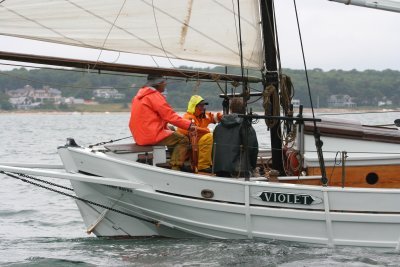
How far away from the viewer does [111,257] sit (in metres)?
13.0

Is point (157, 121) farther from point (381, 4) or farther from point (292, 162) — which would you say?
point (381, 4)

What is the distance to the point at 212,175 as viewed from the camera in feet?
43.3

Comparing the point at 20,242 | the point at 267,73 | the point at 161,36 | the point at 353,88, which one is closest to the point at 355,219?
the point at 267,73

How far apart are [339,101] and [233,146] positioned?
3968 cm

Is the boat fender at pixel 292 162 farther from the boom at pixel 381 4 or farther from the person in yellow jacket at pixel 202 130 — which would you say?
the boom at pixel 381 4

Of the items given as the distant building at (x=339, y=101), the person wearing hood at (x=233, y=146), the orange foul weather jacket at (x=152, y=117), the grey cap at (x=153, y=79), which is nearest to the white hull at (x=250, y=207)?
the person wearing hood at (x=233, y=146)

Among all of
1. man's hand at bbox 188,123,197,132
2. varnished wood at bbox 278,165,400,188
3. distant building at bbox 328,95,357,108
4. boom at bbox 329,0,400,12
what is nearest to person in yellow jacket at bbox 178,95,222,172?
man's hand at bbox 188,123,197,132

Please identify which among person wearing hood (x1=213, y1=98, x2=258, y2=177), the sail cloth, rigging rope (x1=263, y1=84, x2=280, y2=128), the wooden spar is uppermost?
the sail cloth

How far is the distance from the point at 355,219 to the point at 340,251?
18.9 inches

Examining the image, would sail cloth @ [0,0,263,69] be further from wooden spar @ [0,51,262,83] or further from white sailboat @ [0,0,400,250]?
wooden spar @ [0,51,262,83]

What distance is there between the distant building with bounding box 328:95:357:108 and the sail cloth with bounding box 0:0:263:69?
1449 inches

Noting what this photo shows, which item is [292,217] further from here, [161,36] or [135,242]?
[161,36]

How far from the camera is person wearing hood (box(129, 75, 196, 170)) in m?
13.2

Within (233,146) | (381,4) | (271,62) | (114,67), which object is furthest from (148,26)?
(381,4)
